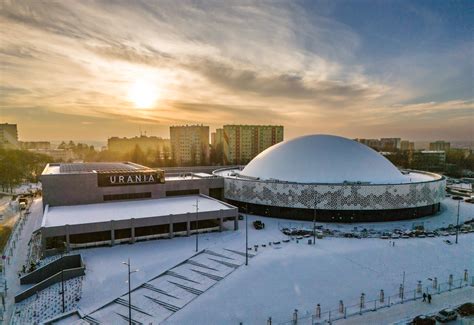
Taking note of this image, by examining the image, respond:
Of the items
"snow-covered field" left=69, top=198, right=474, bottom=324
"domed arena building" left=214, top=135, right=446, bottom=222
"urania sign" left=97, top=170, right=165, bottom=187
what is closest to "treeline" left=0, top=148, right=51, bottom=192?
"urania sign" left=97, top=170, right=165, bottom=187

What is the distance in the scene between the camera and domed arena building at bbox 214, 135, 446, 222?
5569 centimetres

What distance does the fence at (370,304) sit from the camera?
25.0 m

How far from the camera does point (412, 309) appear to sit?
26.9 m

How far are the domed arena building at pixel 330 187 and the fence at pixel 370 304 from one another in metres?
24.0

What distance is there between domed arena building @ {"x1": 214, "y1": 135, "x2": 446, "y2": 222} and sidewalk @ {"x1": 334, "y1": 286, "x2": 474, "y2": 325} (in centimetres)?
2592

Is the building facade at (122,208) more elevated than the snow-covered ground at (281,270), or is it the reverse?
the building facade at (122,208)

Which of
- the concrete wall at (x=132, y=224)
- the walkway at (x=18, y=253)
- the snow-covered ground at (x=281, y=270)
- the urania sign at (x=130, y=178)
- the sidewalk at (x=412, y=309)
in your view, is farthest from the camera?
the urania sign at (x=130, y=178)

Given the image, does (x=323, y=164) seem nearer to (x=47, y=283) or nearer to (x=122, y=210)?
(x=122, y=210)

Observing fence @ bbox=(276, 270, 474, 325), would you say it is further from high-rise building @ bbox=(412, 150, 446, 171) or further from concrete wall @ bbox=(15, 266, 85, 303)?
high-rise building @ bbox=(412, 150, 446, 171)

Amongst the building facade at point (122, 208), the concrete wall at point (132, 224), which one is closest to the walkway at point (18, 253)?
the building facade at point (122, 208)

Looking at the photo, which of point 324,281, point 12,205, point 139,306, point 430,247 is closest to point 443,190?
point 430,247

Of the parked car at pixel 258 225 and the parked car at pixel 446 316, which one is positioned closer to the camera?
the parked car at pixel 446 316

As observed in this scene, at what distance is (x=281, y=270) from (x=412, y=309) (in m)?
11.9

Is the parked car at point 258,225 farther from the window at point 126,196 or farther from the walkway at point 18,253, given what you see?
the walkway at point 18,253
